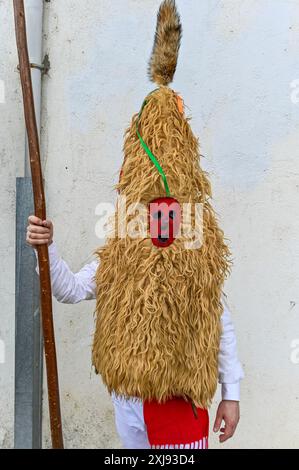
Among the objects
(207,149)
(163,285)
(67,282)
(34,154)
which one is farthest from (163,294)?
(207,149)

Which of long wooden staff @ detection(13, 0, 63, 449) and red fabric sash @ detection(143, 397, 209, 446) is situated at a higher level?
long wooden staff @ detection(13, 0, 63, 449)

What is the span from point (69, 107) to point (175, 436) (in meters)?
1.43

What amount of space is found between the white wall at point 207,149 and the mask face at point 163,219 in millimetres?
786

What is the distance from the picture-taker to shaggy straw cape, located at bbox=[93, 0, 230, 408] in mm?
1317

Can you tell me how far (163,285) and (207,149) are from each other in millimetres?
938

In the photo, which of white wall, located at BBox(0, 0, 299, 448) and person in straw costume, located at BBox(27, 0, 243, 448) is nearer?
person in straw costume, located at BBox(27, 0, 243, 448)

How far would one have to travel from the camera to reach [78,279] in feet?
4.91

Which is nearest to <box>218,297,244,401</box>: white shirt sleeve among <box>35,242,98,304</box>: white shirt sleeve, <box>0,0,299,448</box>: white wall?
<box>35,242,98,304</box>: white shirt sleeve

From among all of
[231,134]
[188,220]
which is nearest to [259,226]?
[231,134]

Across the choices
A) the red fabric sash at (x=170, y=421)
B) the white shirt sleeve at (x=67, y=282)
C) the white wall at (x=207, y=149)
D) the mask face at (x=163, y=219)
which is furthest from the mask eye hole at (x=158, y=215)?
the white wall at (x=207, y=149)

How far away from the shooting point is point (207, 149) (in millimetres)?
2086

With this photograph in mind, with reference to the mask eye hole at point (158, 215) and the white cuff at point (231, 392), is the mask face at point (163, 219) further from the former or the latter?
the white cuff at point (231, 392)

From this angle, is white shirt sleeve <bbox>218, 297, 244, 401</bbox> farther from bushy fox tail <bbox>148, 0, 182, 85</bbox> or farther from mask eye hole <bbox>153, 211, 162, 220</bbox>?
bushy fox tail <bbox>148, 0, 182, 85</bbox>

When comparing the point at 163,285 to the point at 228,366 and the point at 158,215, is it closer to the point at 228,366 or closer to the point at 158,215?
the point at 158,215
